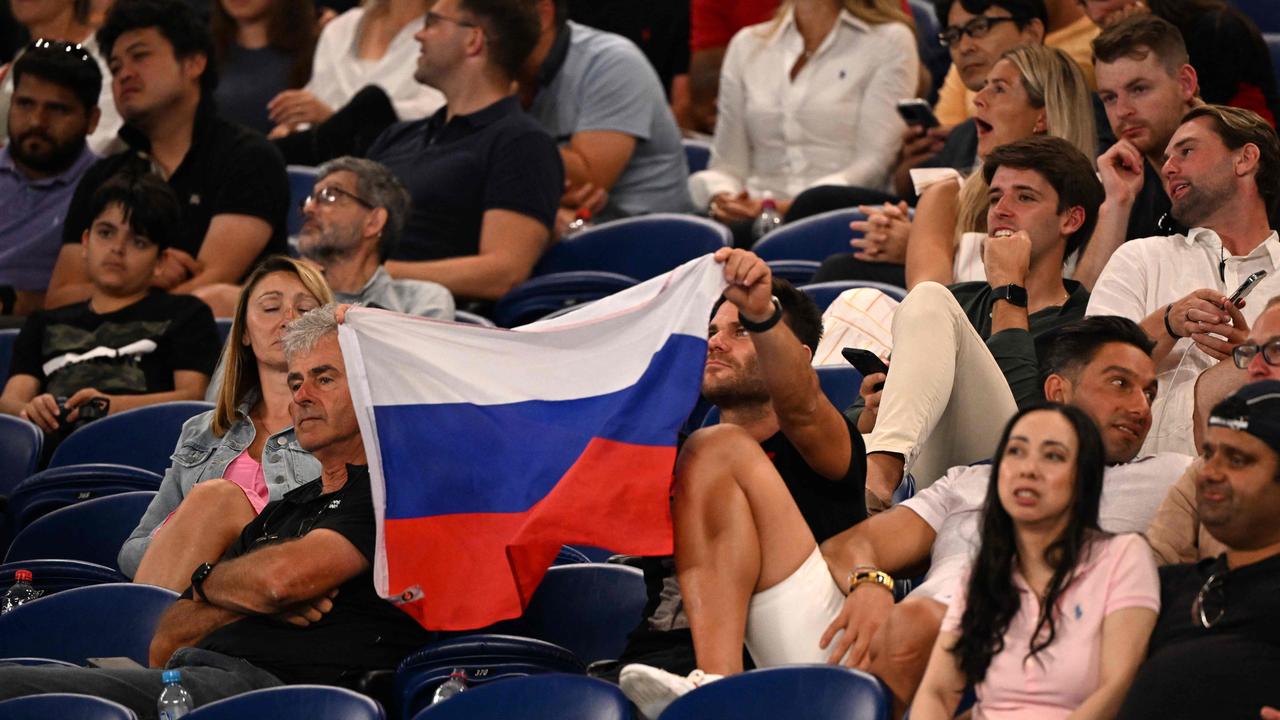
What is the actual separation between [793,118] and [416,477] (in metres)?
3.55

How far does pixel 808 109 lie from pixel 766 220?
0.54m

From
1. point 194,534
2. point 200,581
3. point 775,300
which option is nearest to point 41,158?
point 194,534

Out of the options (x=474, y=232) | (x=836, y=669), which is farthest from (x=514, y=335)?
(x=474, y=232)

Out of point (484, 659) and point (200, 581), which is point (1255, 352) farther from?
point (200, 581)

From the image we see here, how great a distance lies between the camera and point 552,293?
6.43m

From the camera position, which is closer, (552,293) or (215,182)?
(552,293)

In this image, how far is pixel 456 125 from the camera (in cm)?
697

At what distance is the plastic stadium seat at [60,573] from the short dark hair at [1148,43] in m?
3.10

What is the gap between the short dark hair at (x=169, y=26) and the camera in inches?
278

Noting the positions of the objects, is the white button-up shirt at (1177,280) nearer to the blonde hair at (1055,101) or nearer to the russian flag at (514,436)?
the blonde hair at (1055,101)

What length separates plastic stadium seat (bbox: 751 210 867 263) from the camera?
254 inches

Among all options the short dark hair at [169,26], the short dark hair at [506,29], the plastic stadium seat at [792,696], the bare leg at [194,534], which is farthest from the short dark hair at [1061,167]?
the short dark hair at [169,26]

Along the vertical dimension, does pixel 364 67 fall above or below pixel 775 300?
below

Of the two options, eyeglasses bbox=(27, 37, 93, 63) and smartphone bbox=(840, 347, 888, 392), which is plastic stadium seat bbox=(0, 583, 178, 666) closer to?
smartphone bbox=(840, 347, 888, 392)
